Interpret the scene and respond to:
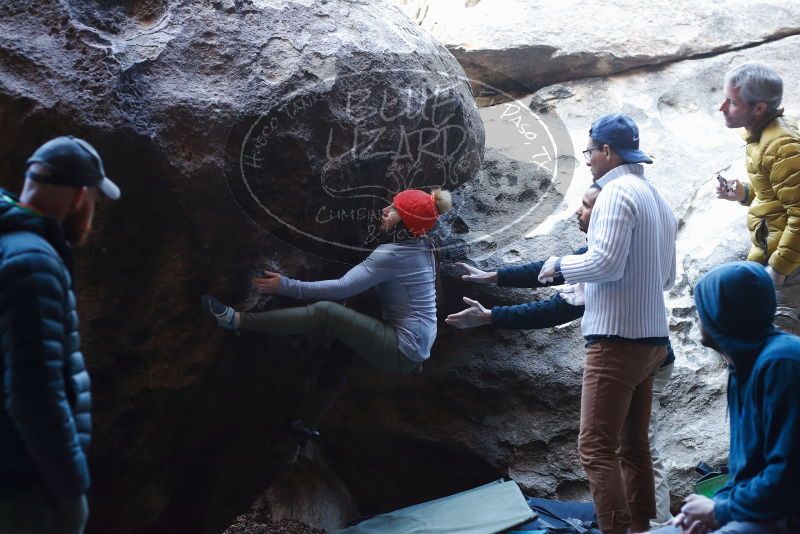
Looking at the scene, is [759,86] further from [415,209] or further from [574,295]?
[415,209]

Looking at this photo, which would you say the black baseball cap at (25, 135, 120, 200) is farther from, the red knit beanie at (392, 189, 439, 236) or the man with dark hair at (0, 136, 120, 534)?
the red knit beanie at (392, 189, 439, 236)

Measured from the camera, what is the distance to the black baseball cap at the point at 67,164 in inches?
87.9

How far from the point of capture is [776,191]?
412cm

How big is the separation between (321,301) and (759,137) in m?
2.50

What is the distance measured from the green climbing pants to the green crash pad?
3.23 feet

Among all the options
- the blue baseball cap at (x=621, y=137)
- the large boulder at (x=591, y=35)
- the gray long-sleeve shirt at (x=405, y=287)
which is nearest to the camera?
the blue baseball cap at (x=621, y=137)

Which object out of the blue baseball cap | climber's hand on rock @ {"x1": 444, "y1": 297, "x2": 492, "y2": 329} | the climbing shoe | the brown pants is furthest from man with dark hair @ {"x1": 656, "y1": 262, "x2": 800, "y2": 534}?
the climbing shoe

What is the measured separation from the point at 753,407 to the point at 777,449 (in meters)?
0.16

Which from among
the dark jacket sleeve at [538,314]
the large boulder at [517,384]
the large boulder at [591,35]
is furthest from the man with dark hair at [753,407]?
the large boulder at [591,35]

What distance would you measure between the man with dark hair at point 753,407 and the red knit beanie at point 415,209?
153cm

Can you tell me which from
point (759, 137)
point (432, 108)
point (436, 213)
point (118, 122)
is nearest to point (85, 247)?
point (118, 122)

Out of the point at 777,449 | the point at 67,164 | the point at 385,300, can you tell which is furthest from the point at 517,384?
the point at 67,164

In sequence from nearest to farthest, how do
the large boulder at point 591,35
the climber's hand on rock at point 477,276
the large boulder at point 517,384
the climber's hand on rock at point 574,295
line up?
the climber's hand on rock at point 574,295 → the climber's hand on rock at point 477,276 → the large boulder at point 517,384 → the large boulder at point 591,35

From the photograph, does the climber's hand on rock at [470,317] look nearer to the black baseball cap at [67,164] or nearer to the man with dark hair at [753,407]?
the man with dark hair at [753,407]
